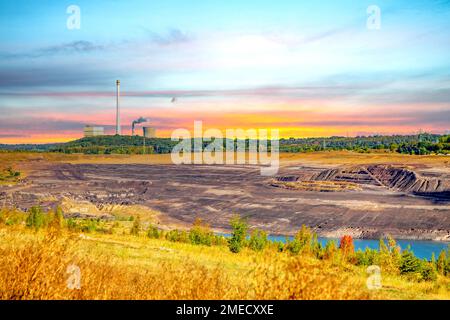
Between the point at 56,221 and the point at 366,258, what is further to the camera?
the point at 366,258

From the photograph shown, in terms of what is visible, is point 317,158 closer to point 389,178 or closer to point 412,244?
point 389,178

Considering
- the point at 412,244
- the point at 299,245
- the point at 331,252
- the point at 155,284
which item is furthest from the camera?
the point at 412,244

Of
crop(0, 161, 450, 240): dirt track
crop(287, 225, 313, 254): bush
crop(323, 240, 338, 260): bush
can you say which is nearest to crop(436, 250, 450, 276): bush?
crop(323, 240, 338, 260): bush

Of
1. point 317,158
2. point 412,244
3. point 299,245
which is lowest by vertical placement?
point 412,244

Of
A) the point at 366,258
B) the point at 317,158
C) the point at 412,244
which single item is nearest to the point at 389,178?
the point at 317,158

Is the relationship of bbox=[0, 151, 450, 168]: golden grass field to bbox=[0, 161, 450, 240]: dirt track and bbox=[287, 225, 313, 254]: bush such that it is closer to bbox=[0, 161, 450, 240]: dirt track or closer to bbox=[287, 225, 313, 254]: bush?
bbox=[0, 161, 450, 240]: dirt track

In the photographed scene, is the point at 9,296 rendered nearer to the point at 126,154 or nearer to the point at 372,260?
the point at 372,260

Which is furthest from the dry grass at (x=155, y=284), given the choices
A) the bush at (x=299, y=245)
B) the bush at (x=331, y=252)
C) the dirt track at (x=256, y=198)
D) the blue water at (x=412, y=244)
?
the dirt track at (x=256, y=198)
